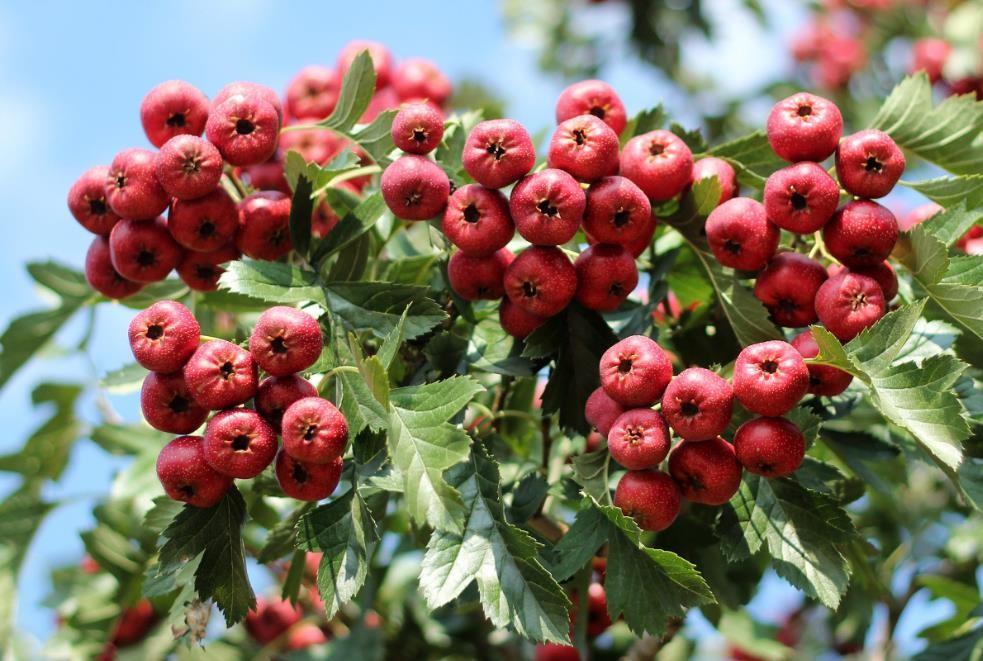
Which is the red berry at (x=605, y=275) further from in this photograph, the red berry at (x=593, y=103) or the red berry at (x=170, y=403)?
the red berry at (x=170, y=403)

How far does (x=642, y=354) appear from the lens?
196 centimetres

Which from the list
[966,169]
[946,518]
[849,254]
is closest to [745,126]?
[946,518]

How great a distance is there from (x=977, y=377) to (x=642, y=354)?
118 centimetres

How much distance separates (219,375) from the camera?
1891mm

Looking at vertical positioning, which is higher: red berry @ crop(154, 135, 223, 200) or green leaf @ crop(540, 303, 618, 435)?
red berry @ crop(154, 135, 223, 200)

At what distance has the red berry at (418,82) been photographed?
161 inches

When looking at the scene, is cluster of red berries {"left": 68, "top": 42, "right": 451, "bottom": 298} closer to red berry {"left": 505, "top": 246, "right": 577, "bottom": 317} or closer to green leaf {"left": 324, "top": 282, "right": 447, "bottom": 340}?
green leaf {"left": 324, "top": 282, "right": 447, "bottom": 340}

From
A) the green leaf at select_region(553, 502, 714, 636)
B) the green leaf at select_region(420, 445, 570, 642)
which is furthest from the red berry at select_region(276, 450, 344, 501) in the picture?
the green leaf at select_region(553, 502, 714, 636)

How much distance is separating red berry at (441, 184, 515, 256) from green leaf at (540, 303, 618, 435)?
23 centimetres

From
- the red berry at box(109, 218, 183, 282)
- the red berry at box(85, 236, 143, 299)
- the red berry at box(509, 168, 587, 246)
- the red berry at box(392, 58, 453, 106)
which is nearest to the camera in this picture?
the red berry at box(509, 168, 587, 246)

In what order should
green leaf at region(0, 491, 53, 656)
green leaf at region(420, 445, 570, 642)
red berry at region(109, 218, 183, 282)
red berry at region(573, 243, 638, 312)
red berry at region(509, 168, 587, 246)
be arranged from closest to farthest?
green leaf at region(420, 445, 570, 642), red berry at region(509, 168, 587, 246), red berry at region(573, 243, 638, 312), red berry at region(109, 218, 183, 282), green leaf at region(0, 491, 53, 656)

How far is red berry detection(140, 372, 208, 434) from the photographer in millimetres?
1952

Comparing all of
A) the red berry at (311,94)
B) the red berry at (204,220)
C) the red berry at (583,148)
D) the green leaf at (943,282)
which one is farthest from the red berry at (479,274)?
the red berry at (311,94)

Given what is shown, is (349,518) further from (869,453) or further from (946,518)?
(946,518)
